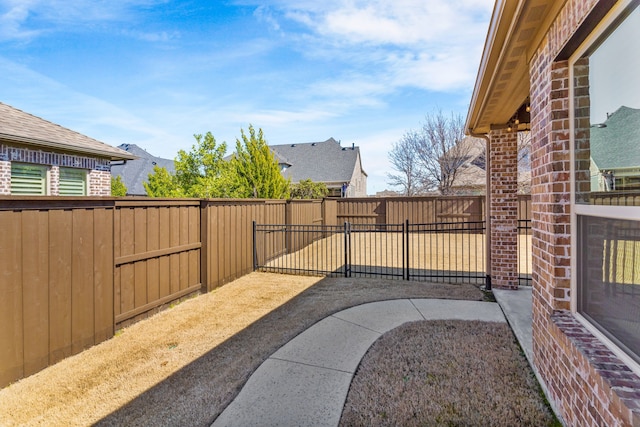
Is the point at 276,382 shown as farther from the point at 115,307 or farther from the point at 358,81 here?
the point at 358,81

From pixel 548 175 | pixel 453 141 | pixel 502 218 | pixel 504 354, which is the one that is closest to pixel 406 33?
pixel 502 218

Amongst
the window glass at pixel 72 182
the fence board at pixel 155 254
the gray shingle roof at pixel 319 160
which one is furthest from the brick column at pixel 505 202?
the gray shingle roof at pixel 319 160

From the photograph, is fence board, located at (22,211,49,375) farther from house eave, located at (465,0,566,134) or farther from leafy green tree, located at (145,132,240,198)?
leafy green tree, located at (145,132,240,198)

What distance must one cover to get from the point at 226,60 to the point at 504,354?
9944mm

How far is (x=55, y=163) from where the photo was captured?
776 cm

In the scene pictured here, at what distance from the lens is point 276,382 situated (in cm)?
279

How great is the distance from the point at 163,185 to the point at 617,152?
1608 cm

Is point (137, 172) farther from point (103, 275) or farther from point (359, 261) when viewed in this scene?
point (103, 275)

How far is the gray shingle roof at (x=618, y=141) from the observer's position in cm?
153

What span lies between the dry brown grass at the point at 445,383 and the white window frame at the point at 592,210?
0.83 metres

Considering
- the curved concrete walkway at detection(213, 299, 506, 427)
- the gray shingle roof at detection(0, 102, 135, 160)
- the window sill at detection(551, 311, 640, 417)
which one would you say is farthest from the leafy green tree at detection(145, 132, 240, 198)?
the window sill at detection(551, 311, 640, 417)

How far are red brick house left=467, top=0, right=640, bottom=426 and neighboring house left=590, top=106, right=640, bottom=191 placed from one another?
15 millimetres

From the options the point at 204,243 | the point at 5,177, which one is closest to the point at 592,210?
the point at 204,243

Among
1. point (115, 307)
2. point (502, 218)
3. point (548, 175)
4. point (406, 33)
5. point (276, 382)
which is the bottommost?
point (276, 382)
